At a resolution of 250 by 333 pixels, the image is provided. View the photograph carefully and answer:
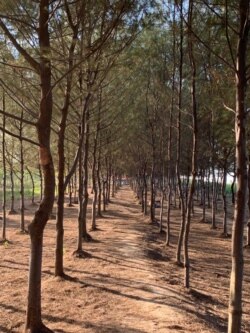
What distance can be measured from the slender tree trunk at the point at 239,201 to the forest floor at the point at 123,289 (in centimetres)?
249

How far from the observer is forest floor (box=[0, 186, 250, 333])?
791 centimetres

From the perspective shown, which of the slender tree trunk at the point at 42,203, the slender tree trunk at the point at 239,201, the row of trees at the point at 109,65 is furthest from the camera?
the slender tree trunk at the point at 42,203

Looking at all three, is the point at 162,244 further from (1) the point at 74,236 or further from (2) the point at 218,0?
(2) the point at 218,0

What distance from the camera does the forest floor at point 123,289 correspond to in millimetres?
7914

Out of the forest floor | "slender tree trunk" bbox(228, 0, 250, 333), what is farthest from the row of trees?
the forest floor

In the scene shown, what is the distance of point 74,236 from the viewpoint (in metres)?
18.7

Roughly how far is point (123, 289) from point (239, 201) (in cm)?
557

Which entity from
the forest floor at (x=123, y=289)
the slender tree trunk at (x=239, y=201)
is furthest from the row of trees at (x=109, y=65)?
the forest floor at (x=123, y=289)

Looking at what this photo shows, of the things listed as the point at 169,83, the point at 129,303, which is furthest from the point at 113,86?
the point at 129,303

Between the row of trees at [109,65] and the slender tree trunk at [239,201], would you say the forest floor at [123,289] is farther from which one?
the slender tree trunk at [239,201]

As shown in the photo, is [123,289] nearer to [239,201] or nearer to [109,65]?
[109,65]

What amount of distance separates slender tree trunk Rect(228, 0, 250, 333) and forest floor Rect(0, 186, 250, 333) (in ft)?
8.19

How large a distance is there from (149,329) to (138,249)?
8.40 meters

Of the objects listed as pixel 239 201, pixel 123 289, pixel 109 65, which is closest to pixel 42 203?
pixel 239 201
